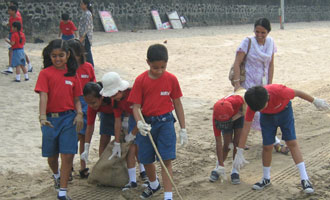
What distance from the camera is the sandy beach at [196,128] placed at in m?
4.49

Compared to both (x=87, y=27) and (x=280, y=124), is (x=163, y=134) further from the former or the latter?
(x=87, y=27)

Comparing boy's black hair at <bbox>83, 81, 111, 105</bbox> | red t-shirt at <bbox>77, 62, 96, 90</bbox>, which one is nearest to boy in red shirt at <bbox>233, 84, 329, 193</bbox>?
boy's black hair at <bbox>83, 81, 111, 105</bbox>

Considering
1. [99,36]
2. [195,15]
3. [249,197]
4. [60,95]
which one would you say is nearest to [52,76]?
[60,95]

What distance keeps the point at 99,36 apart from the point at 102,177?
41.1ft

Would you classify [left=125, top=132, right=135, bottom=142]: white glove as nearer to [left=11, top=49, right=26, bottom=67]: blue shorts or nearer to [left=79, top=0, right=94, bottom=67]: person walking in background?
[left=11, top=49, right=26, bottom=67]: blue shorts

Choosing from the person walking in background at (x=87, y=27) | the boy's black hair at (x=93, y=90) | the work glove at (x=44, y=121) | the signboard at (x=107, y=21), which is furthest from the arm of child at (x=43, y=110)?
the signboard at (x=107, y=21)

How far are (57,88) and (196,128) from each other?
11.2 ft

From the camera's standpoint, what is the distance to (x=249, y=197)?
4.24 meters

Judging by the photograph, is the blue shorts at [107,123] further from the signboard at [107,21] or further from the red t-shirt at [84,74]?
the signboard at [107,21]

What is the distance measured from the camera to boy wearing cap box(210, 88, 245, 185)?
4.44 m

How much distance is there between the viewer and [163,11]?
2123 cm

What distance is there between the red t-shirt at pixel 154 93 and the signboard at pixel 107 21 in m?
14.3

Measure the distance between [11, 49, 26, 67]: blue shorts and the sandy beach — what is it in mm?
445

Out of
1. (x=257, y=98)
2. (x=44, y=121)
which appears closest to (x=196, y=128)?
(x=257, y=98)
